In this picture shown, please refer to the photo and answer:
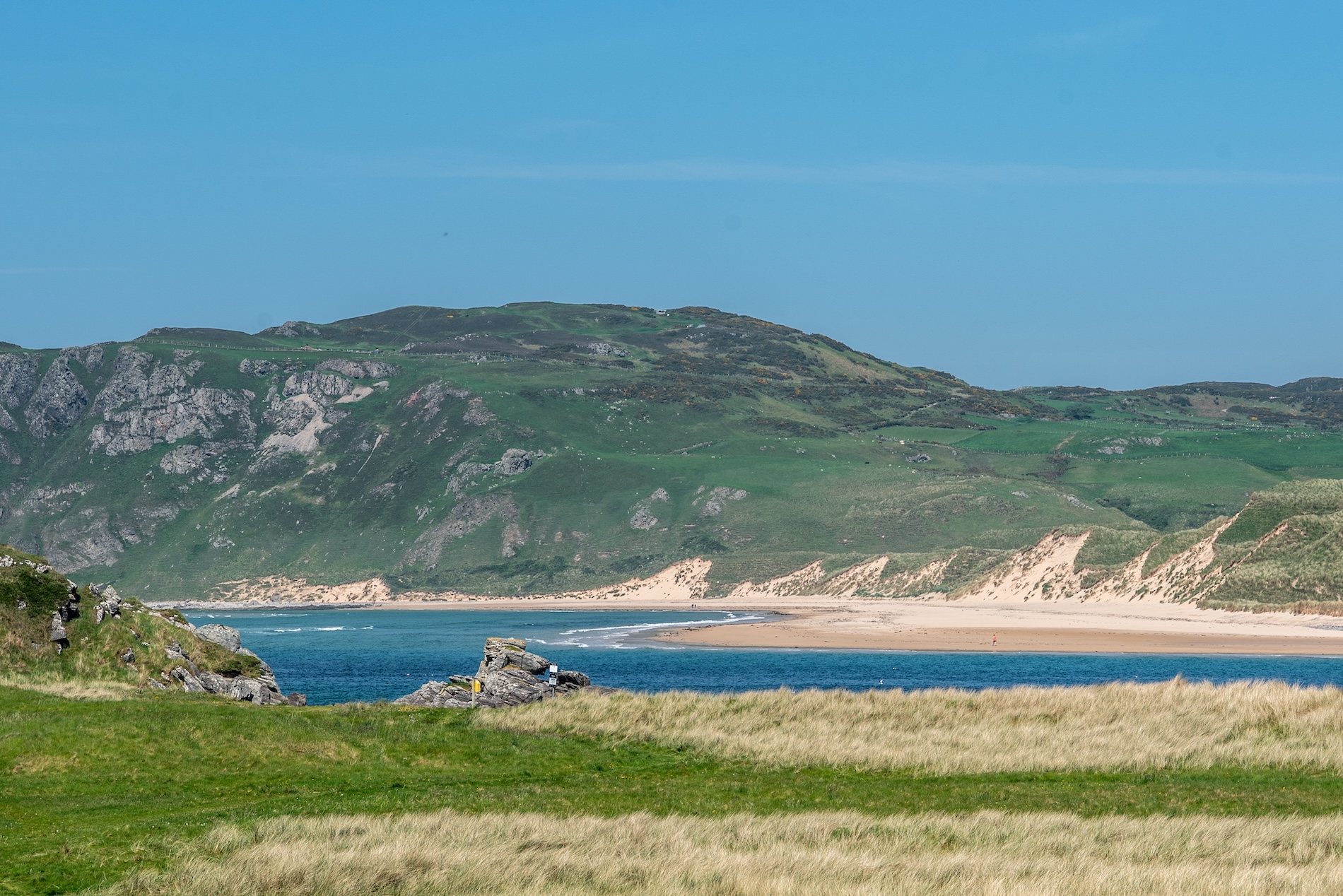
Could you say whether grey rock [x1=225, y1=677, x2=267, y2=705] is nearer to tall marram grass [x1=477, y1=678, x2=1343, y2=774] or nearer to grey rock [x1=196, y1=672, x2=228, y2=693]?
grey rock [x1=196, y1=672, x2=228, y2=693]

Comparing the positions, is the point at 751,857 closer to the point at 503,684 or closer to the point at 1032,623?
the point at 503,684

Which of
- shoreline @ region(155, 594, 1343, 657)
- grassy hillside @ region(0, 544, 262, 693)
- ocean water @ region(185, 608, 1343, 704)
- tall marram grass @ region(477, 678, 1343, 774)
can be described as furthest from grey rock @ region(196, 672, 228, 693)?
shoreline @ region(155, 594, 1343, 657)

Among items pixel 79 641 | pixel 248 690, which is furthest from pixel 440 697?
pixel 79 641

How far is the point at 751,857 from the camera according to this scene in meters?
19.6

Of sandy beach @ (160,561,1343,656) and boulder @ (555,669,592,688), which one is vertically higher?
boulder @ (555,669,592,688)

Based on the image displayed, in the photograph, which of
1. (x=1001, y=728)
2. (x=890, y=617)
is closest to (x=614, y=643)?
(x=890, y=617)

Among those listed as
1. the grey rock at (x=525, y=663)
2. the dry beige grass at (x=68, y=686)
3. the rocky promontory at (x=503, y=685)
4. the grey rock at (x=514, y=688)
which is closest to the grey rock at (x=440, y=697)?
the rocky promontory at (x=503, y=685)

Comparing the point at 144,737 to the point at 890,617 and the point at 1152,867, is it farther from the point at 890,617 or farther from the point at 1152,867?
the point at 890,617

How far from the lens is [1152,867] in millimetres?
18938

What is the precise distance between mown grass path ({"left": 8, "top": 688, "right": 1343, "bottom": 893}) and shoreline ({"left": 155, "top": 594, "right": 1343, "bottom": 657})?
52.3 m

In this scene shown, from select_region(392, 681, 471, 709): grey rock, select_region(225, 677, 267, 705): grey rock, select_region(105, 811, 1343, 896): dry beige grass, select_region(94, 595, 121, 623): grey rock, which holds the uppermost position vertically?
select_region(94, 595, 121, 623): grey rock

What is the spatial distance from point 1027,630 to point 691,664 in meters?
32.3

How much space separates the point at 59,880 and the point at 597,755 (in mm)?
15386

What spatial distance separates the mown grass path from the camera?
23719 mm
